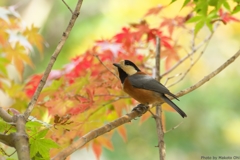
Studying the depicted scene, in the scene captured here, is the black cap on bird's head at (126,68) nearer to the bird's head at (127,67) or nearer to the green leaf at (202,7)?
the bird's head at (127,67)

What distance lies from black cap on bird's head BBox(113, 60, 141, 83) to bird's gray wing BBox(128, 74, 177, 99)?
0.14 ft

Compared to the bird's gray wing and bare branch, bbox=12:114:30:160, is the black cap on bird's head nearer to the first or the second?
the bird's gray wing

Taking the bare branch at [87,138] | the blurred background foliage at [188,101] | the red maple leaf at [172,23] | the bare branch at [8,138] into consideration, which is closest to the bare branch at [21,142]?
the bare branch at [8,138]

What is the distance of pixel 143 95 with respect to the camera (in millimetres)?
1653

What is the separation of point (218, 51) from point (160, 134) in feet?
8.13

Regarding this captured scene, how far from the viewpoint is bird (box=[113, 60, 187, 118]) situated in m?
1.60

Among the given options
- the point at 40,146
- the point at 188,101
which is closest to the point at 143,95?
the point at 40,146

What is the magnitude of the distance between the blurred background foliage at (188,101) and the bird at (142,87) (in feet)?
4.51

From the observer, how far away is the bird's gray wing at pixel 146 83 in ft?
5.21

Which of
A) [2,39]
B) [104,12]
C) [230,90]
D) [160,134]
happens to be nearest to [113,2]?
Answer: [104,12]

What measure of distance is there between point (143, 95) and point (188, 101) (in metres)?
1.79

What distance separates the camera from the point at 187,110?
3.36 meters

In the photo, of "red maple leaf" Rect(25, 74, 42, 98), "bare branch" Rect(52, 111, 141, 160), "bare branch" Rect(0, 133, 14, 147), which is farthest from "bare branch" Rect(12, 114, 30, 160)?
"red maple leaf" Rect(25, 74, 42, 98)

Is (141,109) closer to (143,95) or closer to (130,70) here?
(143,95)
